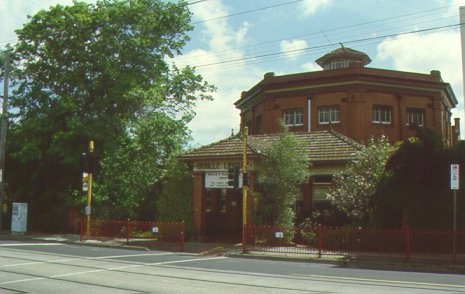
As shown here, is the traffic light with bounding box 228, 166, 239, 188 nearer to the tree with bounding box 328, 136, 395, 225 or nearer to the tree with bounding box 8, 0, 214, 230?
the tree with bounding box 328, 136, 395, 225

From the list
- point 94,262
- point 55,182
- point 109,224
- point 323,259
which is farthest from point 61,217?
point 323,259

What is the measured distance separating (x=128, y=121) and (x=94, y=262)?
16.8m

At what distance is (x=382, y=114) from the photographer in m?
41.2

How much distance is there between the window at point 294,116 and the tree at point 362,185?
17449mm

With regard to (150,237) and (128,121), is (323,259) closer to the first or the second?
(150,237)

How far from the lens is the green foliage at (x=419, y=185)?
2128 centimetres

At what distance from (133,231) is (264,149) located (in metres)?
7.80

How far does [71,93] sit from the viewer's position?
106 ft

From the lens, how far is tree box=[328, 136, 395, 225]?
915 inches

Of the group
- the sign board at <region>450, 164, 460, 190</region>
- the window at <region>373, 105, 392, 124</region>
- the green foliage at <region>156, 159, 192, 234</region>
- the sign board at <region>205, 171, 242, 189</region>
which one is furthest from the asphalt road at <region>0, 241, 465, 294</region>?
the window at <region>373, 105, 392, 124</region>

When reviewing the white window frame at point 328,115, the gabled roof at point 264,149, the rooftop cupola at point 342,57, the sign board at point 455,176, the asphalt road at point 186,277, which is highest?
the rooftop cupola at point 342,57

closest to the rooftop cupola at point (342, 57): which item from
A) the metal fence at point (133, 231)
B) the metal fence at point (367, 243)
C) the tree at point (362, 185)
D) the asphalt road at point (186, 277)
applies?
the tree at point (362, 185)

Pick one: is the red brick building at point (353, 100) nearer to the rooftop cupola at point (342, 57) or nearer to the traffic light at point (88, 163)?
the rooftop cupola at point (342, 57)

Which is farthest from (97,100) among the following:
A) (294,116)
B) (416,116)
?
(416,116)
